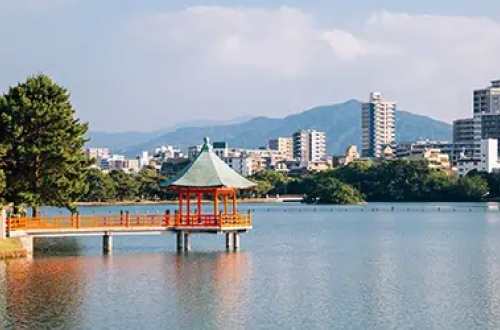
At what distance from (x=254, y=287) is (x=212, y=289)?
1659mm

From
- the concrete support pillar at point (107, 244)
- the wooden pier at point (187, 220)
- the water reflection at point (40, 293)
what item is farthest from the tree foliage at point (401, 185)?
the water reflection at point (40, 293)

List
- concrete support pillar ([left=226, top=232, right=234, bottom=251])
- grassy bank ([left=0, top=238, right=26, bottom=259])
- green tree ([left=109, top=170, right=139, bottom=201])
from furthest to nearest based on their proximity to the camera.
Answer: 1. green tree ([left=109, top=170, right=139, bottom=201])
2. concrete support pillar ([left=226, top=232, right=234, bottom=251])
3. grassy bank ([left=0, top=238, right=26, bottom=259])

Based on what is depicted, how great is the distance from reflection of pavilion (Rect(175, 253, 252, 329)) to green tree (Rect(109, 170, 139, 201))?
103970 mm

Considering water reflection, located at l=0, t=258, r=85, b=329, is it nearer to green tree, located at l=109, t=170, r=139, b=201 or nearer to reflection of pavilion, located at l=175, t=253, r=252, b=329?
reflection of pavilion, located at l=175, t=253, r=252, b=329

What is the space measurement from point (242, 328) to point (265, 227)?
198 ft

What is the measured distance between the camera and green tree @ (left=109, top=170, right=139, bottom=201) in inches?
6230

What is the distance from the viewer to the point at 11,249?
49125 millimetres

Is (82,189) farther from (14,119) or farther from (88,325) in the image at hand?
(88,325)

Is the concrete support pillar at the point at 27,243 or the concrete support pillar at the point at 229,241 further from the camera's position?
the concrete support pillar at the point at 229,241

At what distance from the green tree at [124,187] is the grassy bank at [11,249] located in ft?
347

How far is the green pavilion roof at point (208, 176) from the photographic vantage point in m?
56.7

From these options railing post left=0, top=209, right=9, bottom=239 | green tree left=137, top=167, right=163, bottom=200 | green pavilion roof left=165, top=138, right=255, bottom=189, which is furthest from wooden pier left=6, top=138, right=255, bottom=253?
green tree left=137, top=167, right=163, bottom=200

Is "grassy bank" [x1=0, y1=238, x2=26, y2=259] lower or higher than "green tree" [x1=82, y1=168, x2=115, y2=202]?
lower

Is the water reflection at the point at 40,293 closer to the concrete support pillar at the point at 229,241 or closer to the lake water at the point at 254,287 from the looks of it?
the lake water at the point at 254,287
